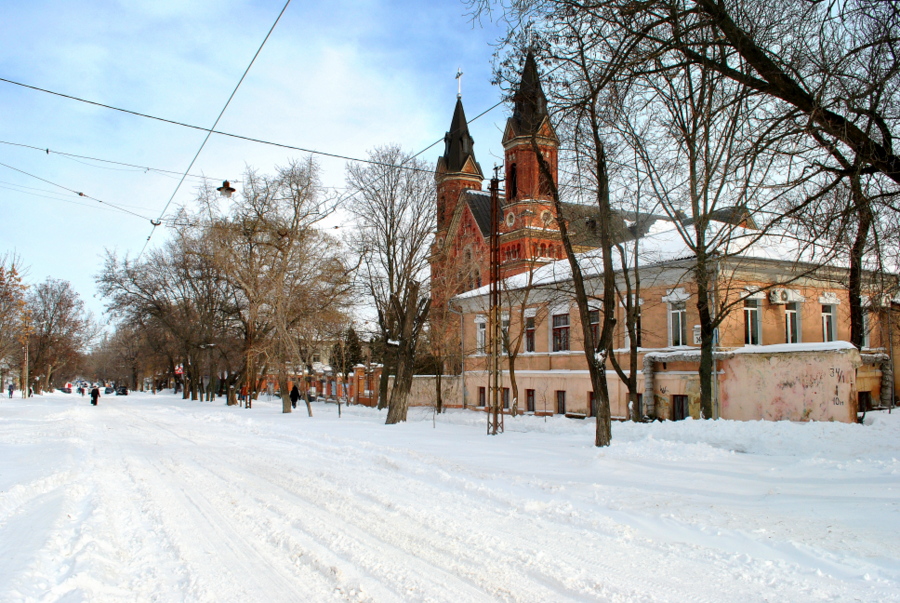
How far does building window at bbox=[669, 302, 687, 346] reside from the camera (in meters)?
26.2

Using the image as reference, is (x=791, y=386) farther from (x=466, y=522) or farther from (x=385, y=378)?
(x=385, y=378)

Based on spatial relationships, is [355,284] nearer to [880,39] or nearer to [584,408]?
[584,408]

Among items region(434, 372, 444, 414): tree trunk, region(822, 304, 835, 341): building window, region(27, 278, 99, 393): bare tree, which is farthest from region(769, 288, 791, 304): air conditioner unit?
region(27, 278, 99, 393): bare tree

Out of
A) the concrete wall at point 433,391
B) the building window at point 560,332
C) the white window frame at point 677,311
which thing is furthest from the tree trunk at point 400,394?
the concrete wall at point 433,391

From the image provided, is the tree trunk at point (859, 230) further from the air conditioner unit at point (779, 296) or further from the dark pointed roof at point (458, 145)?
the dark pointed roof at point (458, 145)

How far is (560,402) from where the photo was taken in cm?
3077

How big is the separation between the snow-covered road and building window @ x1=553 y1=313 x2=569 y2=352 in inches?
603

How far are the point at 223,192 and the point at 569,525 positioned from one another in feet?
64.3

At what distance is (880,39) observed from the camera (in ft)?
28.0

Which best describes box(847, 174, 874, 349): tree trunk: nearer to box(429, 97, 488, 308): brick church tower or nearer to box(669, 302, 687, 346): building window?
box(669, 302, 687, 346): building window

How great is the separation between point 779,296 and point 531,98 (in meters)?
15.6

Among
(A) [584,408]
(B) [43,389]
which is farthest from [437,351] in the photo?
(B) [43,389]

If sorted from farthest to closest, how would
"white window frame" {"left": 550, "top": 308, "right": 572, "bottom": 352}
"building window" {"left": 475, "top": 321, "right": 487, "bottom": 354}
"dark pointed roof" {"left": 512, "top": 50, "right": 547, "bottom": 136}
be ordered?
"building window" {"left": 475, "top": 321, "right": 487, "bottom": 354}
"white window frame" {"left": 550, "top": 308, "right": 572, "bottom": 352}
"dark pointed roof" {"left": 512, "top": 50, "right": 547, "bottom": 136}

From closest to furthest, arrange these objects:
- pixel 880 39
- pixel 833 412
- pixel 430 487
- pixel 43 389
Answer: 1. pixel 880 39
2. pixel 430 487
3. pixel 833 412
4. pixel 43 389
